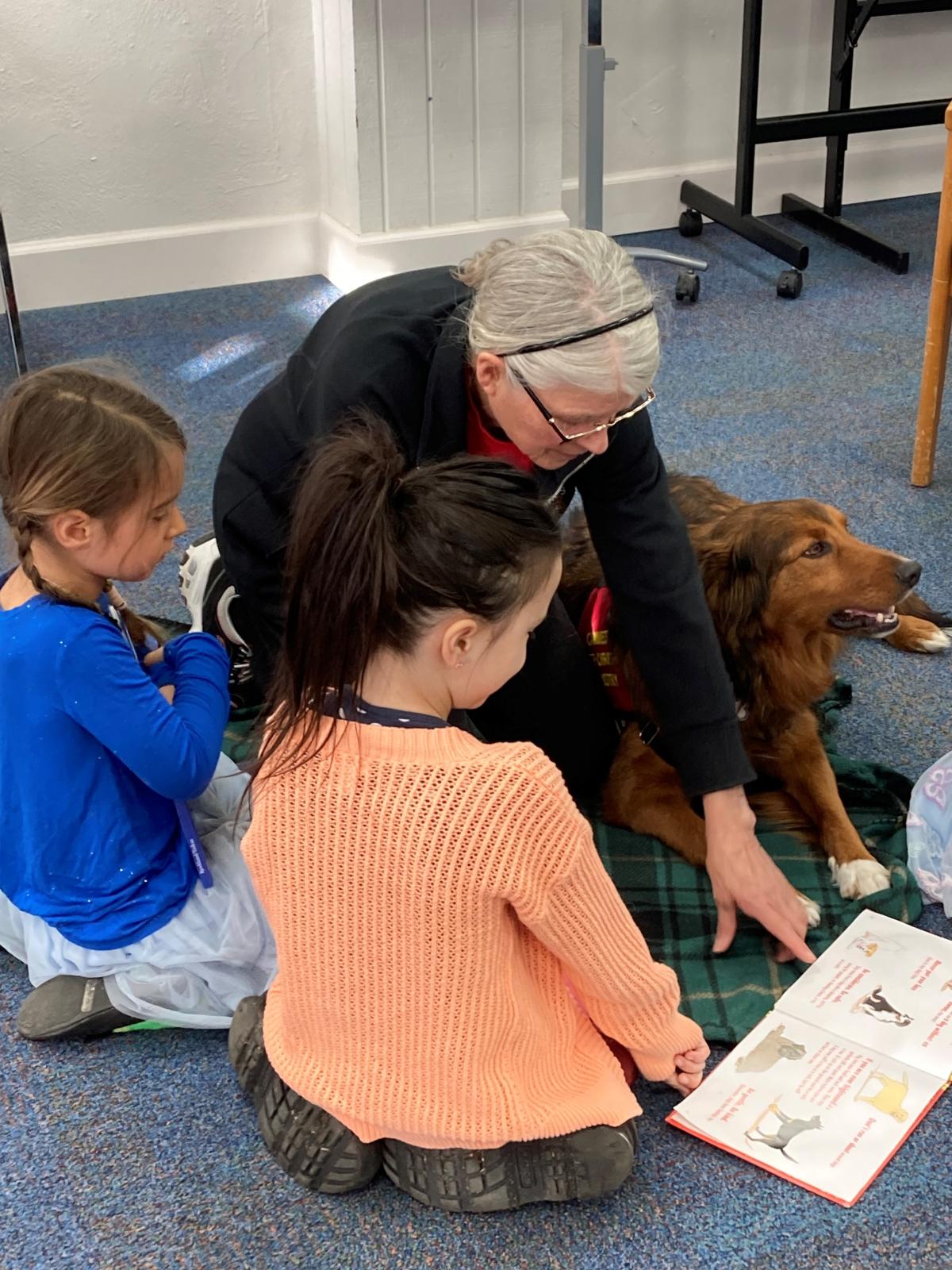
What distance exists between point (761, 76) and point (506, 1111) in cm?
399

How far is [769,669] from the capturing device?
79.3 inches

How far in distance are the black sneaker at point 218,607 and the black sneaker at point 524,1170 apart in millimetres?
892

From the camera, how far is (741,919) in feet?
6.11

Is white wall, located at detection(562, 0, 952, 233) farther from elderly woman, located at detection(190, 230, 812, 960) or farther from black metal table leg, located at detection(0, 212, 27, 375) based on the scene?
elderly woman, located at detection(190, 230, 812, 960)

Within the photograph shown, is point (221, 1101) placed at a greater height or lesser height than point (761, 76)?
lesser

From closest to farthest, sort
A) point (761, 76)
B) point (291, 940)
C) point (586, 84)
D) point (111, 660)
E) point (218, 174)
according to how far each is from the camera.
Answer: point (291, 940)
point (111, 660)
point (586, 84)
point (218, 174)
point (761, 76)

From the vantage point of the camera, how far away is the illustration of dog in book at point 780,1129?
1506mm

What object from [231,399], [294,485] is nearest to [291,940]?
[294,485]

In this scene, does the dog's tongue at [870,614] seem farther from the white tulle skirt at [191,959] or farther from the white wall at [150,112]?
the white wall at [150,112]

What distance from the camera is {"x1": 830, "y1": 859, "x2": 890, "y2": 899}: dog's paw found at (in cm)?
189

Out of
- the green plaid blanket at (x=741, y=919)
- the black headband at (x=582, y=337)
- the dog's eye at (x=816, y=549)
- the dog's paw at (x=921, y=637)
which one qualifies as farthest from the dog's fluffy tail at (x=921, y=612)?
the black headband at (x=582, y=337)

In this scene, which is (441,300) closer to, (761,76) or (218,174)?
(218,174)

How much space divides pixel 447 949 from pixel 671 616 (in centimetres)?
69

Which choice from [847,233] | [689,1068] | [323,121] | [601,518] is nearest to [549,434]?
[601,518]
